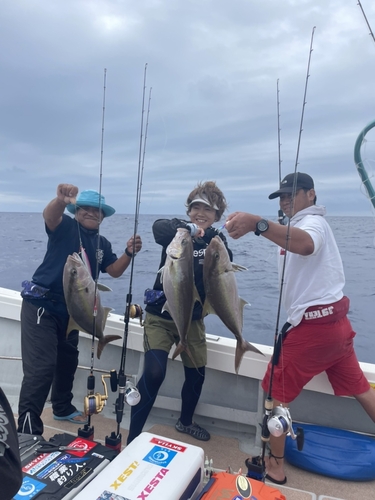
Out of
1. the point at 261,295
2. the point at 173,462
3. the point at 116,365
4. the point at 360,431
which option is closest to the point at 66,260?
the point at 116,365

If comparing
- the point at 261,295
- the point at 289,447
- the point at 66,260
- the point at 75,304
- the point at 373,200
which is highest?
the point at 373,200

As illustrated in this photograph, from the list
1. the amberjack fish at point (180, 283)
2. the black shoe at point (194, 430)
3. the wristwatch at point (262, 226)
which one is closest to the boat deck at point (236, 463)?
the black shoe at point (194, 430)

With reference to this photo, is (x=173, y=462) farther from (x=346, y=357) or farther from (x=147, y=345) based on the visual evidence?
(x=346, y=357)

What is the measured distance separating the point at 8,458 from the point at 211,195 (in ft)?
7.87

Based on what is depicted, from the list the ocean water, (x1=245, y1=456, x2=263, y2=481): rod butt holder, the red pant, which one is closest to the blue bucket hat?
the ocean water

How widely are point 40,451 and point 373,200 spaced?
2.68 m

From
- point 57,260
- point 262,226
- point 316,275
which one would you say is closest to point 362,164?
point 316,275

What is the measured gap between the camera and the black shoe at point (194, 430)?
10.9 feet

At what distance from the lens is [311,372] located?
2744 mm

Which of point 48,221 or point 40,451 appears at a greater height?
point 48,221

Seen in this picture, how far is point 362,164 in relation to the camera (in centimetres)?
290

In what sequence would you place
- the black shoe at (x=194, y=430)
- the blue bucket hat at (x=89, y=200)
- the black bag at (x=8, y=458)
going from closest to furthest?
the black bag at (x=8, y=458), the blue bucket hat at (x=89, y=200), the black shoe at (x=194, y=430)

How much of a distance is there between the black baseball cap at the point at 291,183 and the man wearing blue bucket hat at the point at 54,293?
3.70ft

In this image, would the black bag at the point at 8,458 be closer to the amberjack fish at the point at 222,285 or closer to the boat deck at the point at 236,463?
the amberjack fish at the point at 222,285
